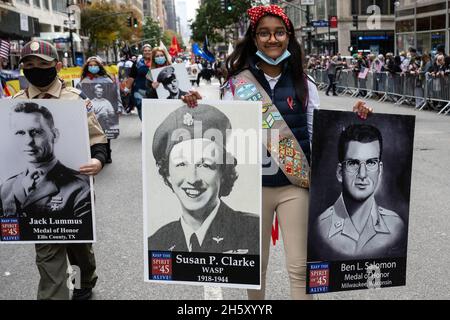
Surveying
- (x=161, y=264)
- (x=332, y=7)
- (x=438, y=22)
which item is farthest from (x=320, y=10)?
(x=161, y=264)


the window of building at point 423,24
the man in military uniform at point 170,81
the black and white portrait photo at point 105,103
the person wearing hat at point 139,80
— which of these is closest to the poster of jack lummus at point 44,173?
the black and white portrait photo at point 105,103

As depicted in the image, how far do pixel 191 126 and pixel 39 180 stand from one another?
1.03m

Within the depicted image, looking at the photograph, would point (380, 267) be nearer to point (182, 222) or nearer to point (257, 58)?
point (182, 222)

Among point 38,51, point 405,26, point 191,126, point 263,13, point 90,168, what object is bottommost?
point 90,168

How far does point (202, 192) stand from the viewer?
3.28 metres

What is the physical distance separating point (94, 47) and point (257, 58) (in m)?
81.6

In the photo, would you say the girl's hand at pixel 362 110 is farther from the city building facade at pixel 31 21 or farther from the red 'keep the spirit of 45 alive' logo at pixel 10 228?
the city building facade at pixel 31 21

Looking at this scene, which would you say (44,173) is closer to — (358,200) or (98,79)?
(358,200)

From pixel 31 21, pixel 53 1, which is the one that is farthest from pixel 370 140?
pixel 53 1

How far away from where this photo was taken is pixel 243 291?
15.3ft

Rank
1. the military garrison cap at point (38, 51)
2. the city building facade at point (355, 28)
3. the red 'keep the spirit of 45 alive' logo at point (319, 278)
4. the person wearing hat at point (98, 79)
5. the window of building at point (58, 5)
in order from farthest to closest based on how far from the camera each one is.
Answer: the window of building at point (58, 5), the city building facade at point (355, 28), the person wearing hat at point (98, 79), the military garrison cap at point (38, 51), the red 'keep the spirit of 45 alive' logo at point (319, 278)

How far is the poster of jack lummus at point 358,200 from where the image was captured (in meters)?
3.24

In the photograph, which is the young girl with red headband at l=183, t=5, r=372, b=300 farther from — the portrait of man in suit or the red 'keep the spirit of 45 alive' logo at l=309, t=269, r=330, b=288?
the portrait of man in suit

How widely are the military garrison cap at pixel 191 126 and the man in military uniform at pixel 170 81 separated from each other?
7880 mm
